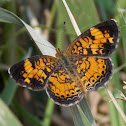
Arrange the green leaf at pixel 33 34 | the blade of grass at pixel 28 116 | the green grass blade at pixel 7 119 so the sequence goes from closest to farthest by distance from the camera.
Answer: the green grass blade at pixel 7 119
the green leaf at pixel 33 34
the blade of grass at pixel 28 116

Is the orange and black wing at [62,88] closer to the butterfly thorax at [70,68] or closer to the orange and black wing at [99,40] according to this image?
the butterfly thorax at [70,68]

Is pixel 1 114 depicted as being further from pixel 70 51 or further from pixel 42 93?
pixel 42 93

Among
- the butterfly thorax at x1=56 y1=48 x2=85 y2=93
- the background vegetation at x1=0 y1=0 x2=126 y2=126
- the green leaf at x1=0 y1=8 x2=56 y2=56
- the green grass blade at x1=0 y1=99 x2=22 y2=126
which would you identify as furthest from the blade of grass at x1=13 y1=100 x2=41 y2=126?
the green grass blade at x1=0 y1=99 x2=22 y2=126

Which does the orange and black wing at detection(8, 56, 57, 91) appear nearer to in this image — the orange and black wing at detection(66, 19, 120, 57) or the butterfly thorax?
the butterfly thorax

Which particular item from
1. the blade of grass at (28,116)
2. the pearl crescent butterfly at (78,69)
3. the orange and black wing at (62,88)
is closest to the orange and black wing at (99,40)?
the pearl crescent butterfly at (78,69)

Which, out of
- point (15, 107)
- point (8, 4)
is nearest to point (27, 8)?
point (8, 4)

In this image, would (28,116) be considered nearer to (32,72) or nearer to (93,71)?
(32,72)
